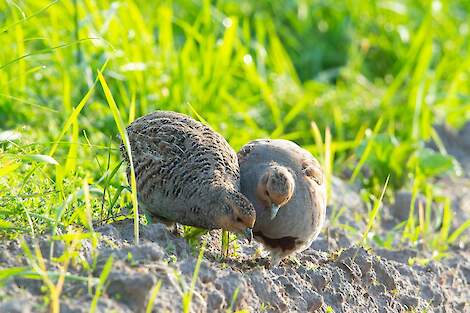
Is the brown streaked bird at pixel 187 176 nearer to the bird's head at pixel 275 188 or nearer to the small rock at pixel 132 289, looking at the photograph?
the bird's head at pixel 275 188

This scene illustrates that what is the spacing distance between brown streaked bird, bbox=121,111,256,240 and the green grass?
0.43 meters

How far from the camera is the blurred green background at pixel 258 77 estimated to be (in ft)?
20.4

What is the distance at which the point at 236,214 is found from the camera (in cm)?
399

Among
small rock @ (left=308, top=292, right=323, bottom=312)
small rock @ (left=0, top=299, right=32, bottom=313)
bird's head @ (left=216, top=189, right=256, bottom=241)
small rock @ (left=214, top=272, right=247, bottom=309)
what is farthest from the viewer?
small rock @ (left=308, top=292, right=323, bottom=312)

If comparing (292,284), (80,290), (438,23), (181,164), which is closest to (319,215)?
(292,284)

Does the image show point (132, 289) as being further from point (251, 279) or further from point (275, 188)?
point (275, 188)

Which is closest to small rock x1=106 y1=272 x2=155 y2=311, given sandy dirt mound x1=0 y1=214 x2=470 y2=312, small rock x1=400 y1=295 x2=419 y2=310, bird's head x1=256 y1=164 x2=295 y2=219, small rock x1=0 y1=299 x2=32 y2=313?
sandy dirt mound x1=0 y1=214 x2=470 y2=312

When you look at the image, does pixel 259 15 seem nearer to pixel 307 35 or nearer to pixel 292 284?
pixel 307 35

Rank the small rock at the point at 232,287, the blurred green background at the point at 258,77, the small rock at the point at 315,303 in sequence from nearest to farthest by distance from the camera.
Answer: the small rock at the point at 232,287 → the small rock at the point at 315,303 → the blurred green background at the point at 258,77

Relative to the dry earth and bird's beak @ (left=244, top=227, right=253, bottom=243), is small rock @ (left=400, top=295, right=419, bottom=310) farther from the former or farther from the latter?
bird's beak @ (left=244, top=227, right=253, bottom=243)

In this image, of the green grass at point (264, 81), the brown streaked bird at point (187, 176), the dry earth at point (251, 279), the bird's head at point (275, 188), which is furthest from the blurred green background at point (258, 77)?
the bird's head at point (275, 188)

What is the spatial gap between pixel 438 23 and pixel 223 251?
5258 millimetres

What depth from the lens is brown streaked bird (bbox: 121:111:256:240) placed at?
159 inches

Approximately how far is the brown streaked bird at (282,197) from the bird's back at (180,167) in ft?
0.34
